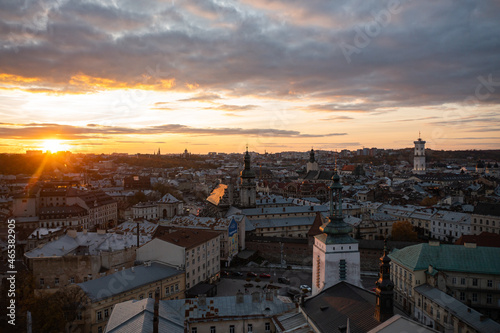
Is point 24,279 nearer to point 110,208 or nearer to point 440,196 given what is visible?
point 110,208

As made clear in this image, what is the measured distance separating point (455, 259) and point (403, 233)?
25.6 m

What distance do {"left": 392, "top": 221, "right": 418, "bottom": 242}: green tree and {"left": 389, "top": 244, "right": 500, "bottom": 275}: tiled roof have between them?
2439 centimetres

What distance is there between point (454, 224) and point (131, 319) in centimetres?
5634

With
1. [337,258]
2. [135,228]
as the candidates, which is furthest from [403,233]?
[337,258]

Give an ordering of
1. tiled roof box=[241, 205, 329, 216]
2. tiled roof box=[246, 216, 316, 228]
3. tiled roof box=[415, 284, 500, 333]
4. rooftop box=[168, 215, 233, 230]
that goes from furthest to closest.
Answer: tiled roof box=[241, 205, 329, 216]
tiled roof box=[246, 216, 316, 228]
rooftop box=[168, 215, 233, 230]
tiled roof box=[415, 284, 500, 333]

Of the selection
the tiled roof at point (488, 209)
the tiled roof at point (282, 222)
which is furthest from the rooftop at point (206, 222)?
the tiled roof at point (488, 209)

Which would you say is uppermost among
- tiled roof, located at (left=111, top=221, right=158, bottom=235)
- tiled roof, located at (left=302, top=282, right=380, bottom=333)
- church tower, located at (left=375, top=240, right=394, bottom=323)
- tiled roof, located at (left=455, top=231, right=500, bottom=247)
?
church tower, located at (left=375, top=240, right=394, bottom=323)

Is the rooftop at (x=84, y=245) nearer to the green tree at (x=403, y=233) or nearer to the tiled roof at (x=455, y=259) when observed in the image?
the tiled roof at (x=455, y=259)

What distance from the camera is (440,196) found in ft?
319

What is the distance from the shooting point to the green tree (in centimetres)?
5791

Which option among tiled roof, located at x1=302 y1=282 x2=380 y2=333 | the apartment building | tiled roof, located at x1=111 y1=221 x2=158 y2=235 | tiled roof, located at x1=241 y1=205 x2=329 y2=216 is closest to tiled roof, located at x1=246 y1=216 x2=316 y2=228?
tiled roof, located at x1=241 y1=205 x2=329 y2=216

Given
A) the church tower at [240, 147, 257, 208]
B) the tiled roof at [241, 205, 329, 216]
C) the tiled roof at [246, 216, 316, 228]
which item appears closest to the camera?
the tiled roof at [246, 216, 316, 228]

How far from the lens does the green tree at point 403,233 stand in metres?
57.9

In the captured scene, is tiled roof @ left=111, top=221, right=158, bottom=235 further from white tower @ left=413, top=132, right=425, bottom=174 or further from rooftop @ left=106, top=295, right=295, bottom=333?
white tower @ left=413, top=132, right=425, bottom=174
